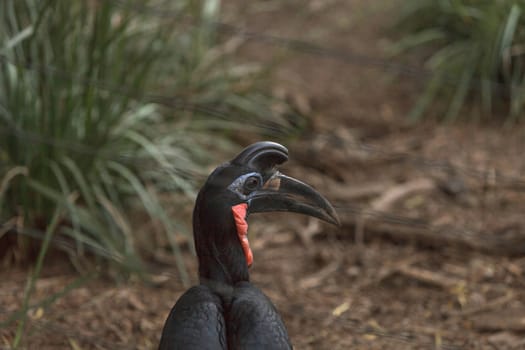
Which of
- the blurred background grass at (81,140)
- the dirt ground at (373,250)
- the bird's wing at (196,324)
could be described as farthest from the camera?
the blurred background grass at (81,140)

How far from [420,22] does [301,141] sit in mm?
1136

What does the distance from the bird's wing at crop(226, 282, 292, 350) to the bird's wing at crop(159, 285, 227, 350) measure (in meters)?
0.03

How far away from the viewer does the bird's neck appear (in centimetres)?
205

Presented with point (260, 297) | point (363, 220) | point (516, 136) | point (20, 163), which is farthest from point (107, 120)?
point (516, 136)

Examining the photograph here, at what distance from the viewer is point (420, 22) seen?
4.81 metres

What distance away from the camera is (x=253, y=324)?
77.9 inches

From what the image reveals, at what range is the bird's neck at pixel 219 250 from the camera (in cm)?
205

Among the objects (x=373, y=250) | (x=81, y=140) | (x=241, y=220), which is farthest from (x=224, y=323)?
(x=373, y=250)

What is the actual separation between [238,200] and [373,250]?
5.06ft

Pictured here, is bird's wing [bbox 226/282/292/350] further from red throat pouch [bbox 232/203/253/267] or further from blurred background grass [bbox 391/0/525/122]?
blurred background grass [bbox 391/0/525/122]

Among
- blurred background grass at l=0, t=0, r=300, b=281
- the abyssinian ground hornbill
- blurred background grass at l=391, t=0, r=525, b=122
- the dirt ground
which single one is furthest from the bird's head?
blurred background grass at l=391, t=0, r=525, b=122

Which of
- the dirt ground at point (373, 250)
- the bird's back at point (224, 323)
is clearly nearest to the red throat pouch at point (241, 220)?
the bird's back at point (224, 323)

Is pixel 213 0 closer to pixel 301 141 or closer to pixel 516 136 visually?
pixel 301 141

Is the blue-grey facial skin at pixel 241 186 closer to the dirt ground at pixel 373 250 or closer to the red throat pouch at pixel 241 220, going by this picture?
the red throat pouch at pixel 241 220
